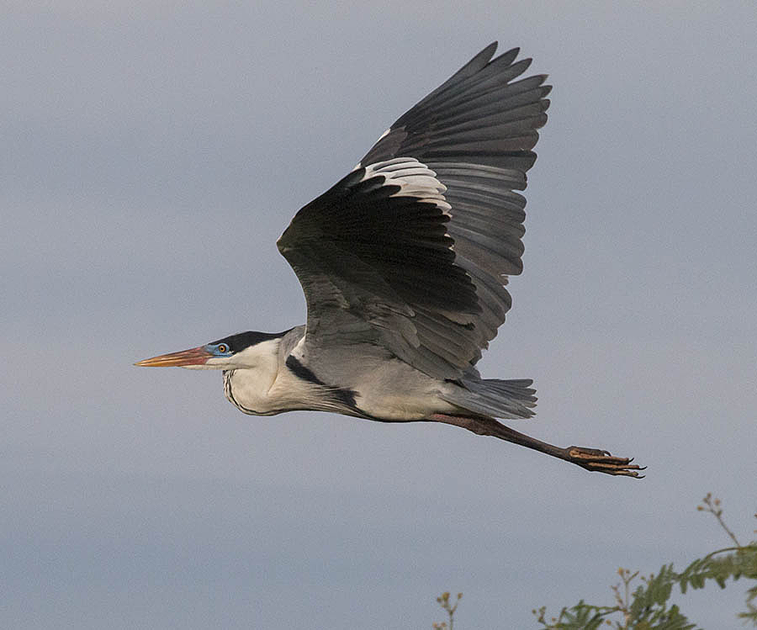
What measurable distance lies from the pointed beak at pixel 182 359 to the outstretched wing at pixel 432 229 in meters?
1.24

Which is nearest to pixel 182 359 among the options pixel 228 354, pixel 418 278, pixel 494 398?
pixel 228 354

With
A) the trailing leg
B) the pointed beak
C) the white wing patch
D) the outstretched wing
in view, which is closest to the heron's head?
the pointed beak

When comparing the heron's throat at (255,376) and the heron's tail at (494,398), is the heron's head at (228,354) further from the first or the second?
the heron's tail at (494,398)

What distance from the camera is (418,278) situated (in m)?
6.92

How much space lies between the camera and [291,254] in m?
6.96

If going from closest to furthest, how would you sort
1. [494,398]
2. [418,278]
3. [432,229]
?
[432,229] < [418,278] < [494,398]

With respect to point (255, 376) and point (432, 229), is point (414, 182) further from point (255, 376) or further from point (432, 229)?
point (255, 376)

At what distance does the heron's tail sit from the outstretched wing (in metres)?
0.25

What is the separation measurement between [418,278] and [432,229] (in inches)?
30.0

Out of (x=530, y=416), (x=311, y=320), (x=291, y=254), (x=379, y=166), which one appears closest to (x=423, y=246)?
(x=379, y=166)

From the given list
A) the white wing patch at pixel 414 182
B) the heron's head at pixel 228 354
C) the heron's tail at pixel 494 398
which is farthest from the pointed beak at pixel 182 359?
the white wing patch at pixel 414 182

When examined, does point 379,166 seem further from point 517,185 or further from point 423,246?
point 517,185

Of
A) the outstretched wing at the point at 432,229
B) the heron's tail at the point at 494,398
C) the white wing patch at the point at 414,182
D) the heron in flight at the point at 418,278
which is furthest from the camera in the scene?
the heron's tail at the point at 494,398

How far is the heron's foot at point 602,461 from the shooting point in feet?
29.1
